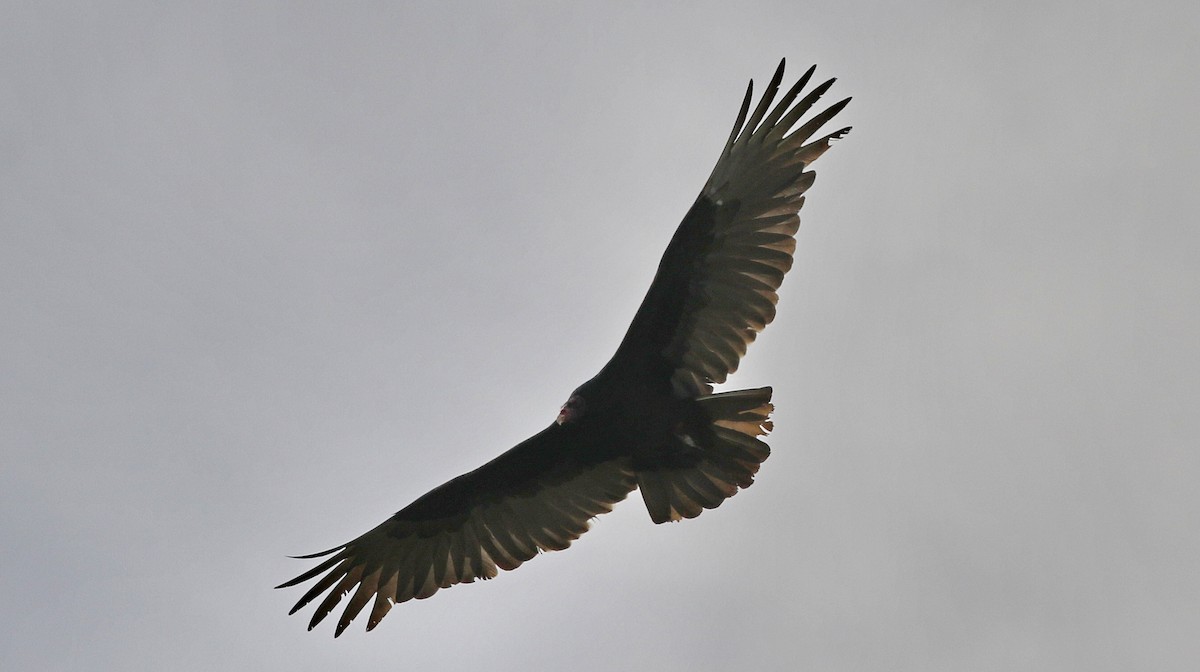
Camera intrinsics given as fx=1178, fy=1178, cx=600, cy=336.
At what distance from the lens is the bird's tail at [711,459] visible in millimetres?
7371

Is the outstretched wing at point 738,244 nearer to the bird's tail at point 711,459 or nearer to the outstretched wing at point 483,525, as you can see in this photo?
the bird's tail at point 711,459

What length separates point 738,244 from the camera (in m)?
7.32

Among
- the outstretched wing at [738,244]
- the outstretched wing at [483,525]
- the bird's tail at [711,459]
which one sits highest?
the outstretched wing at [738,244]

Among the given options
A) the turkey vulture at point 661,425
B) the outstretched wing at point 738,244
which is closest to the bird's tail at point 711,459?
the turkey vulture at point 661,425

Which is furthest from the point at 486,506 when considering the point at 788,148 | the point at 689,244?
the point at 788,148

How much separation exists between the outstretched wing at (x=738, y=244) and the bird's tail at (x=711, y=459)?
1.06 ft

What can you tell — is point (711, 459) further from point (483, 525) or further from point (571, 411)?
point (483, 525)

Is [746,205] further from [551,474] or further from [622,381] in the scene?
[551,474]

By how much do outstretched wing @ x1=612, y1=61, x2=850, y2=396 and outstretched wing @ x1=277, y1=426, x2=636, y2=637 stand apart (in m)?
1.05

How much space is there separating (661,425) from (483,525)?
5.02 feet

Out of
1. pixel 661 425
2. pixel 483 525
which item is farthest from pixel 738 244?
pixel 483 525

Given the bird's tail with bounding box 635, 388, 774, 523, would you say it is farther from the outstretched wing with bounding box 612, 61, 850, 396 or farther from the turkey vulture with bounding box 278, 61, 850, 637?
the outstretched wing with bounding box 612, 61, 850, 396

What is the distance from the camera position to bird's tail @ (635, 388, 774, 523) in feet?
24.2

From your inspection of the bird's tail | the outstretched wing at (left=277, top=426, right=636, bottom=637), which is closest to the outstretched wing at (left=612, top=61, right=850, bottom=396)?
the bird's tail
